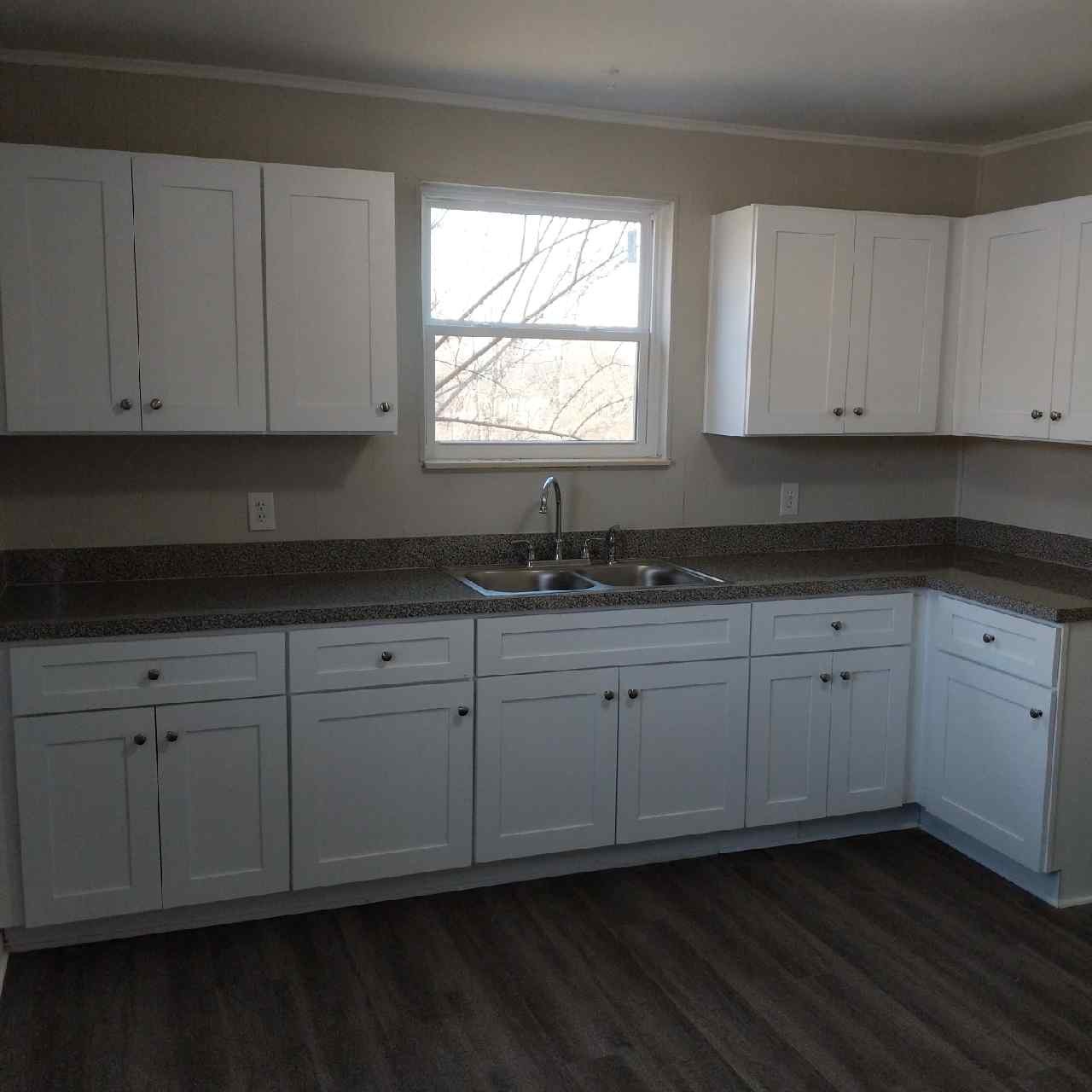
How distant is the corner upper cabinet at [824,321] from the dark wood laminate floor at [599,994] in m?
1.46

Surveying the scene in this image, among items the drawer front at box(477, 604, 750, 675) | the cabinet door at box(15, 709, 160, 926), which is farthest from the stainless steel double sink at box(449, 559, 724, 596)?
the cabinet door at box(15, 709, 160, 926)

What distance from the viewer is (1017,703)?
3.13m

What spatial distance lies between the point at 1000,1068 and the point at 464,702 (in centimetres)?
153

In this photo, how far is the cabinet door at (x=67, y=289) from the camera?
108 inches

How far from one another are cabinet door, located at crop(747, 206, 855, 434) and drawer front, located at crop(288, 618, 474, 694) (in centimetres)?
124

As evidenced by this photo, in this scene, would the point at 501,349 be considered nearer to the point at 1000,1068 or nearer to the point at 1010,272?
the point at 1010,272

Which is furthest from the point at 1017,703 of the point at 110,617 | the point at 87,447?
A: the point at 87,447

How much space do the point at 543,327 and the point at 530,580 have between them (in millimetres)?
829

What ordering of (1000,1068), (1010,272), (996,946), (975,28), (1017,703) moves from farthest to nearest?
1. (1010,272)
2. (1017,703)
3. (996,946)
4. (975,28)
5. (1000,1068)

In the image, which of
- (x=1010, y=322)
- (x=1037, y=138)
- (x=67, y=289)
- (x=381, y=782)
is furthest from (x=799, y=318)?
(x=67, y=289)

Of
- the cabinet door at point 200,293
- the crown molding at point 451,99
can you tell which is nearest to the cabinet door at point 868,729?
the crown molding at point 451,99

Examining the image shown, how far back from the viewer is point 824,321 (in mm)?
3539

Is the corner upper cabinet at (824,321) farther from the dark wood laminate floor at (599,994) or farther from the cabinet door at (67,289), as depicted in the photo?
the cabinet door at (67,289)

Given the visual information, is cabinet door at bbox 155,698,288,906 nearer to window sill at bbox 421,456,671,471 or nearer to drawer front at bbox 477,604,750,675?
drawer front at bbox 477,604,750,675
